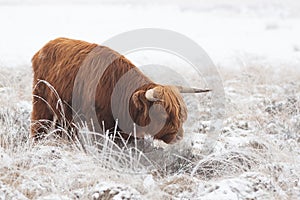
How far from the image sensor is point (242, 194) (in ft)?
11.8

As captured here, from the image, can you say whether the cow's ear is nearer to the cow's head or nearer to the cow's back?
the cow's head

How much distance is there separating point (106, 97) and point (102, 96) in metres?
0.04

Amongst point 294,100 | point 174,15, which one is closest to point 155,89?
point 294,100

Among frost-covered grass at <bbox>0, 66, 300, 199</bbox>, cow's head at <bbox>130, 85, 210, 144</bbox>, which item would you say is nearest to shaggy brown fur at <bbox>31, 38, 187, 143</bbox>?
cow's head at <bbox>130, 85, 210, 144</bbox>

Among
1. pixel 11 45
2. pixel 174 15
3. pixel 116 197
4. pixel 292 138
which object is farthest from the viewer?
pixel 174 15

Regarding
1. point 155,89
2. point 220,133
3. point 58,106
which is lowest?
point 220,133

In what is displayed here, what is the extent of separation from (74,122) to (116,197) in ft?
5.15

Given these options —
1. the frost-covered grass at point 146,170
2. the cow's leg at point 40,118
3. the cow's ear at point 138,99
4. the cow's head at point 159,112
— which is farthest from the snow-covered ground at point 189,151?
the cow's ear at point 138,99

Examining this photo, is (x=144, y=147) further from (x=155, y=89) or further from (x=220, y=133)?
(x=220, y=133)

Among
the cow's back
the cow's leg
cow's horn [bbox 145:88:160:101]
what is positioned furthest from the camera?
the cow's leg

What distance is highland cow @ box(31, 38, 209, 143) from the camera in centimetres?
454

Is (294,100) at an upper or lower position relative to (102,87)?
lower

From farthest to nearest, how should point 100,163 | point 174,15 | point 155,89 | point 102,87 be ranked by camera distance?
point 174,15 → point 102,87 → point 155,89 → point 100,163

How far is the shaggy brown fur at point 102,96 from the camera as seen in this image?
455cm
